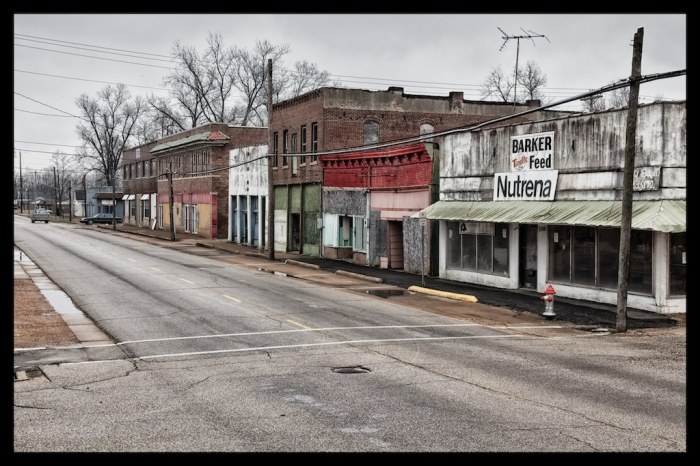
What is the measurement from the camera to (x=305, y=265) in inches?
1617

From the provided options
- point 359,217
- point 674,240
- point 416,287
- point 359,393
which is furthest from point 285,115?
point 359,393

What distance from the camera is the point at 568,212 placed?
993 inches

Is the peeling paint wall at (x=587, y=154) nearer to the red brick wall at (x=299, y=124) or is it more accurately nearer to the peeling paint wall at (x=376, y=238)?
the peeling paint wall at (x=376, y=238)

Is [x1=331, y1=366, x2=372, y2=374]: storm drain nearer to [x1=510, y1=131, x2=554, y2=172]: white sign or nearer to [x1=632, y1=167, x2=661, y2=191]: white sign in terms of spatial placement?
[x1=632, y1=167, x2=661, y2=191]: white sign

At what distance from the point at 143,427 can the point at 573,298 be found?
62.5ft

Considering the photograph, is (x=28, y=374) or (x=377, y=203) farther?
(x=377, y=203)

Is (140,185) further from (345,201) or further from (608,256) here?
(608,256)

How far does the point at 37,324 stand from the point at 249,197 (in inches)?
1505

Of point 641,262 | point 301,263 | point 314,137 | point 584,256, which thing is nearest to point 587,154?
point 584,256

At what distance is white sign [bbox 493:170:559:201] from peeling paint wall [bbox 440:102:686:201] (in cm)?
29

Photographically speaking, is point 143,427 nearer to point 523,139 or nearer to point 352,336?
point 352,336

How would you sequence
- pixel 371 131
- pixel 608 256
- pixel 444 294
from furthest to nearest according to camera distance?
pixel 371 131
pixel 444 294
pixel 608 256

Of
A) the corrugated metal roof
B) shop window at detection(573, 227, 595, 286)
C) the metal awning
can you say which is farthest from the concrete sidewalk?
the corrugated metal roof

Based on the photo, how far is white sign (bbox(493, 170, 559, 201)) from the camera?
88.8 feet
